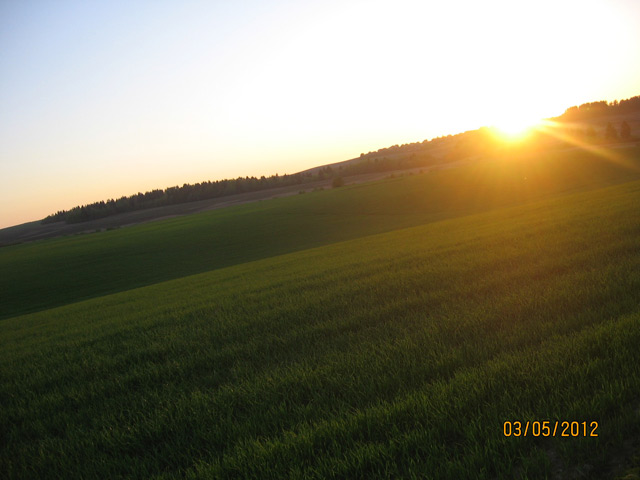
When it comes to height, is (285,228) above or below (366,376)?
above

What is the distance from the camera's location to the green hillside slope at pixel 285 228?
103 ft

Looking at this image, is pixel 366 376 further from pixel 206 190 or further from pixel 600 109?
pixel 600 109

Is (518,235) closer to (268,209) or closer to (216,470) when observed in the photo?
(216,470)

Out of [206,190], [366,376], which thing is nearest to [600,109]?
[206,190]

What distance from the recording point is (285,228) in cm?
4688
